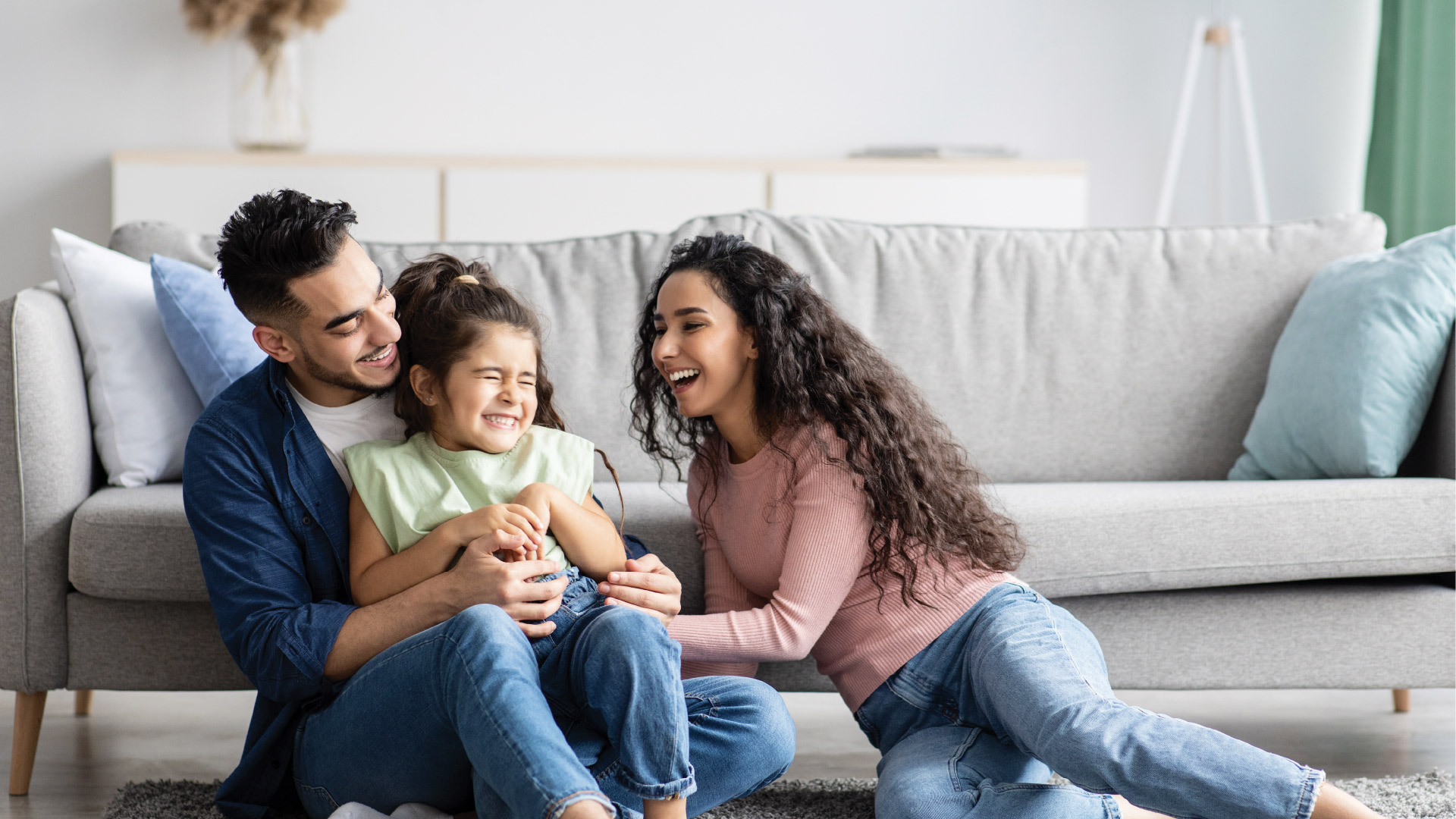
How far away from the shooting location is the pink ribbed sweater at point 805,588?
1.41 metres

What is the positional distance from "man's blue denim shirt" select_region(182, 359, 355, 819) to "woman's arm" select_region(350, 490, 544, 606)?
3cm

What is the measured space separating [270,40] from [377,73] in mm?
336

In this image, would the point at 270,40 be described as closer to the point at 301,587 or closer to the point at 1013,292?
the point at 1013,292

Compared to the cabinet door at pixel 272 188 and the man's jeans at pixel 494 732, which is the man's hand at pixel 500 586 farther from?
the cabinet door at pixel 272 188

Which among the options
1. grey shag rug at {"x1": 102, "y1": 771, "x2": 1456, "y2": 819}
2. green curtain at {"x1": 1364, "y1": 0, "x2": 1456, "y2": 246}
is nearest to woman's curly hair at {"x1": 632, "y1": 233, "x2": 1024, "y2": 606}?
grey shag rug at {"x1": 102, "y1": 771, "x2": 1456, "y2": 819}

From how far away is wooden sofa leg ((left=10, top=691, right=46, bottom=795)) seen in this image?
1.64 metres

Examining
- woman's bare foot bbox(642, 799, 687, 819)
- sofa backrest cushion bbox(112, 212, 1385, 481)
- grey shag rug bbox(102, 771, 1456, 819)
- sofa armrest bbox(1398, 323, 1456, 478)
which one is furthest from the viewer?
sofa backrest cushion bbox(112, 212, 1385, 481)

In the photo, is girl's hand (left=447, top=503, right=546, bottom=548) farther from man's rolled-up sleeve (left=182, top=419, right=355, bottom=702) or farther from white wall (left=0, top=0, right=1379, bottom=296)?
white wall (left=0, top=0, right=1379, bottom=296)

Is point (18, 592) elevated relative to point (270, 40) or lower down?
lower down

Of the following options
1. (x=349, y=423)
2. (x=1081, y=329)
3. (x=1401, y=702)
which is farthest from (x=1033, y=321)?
(x=349, y=423)

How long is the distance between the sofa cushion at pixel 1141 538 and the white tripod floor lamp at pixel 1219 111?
2.04 metres

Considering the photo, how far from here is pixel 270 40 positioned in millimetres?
3482

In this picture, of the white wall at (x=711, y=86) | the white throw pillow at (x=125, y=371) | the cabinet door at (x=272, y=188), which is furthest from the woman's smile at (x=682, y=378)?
the white wall at (x=711, y=86)

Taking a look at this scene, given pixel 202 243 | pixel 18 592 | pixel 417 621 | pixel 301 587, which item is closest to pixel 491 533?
pixel 417 621
